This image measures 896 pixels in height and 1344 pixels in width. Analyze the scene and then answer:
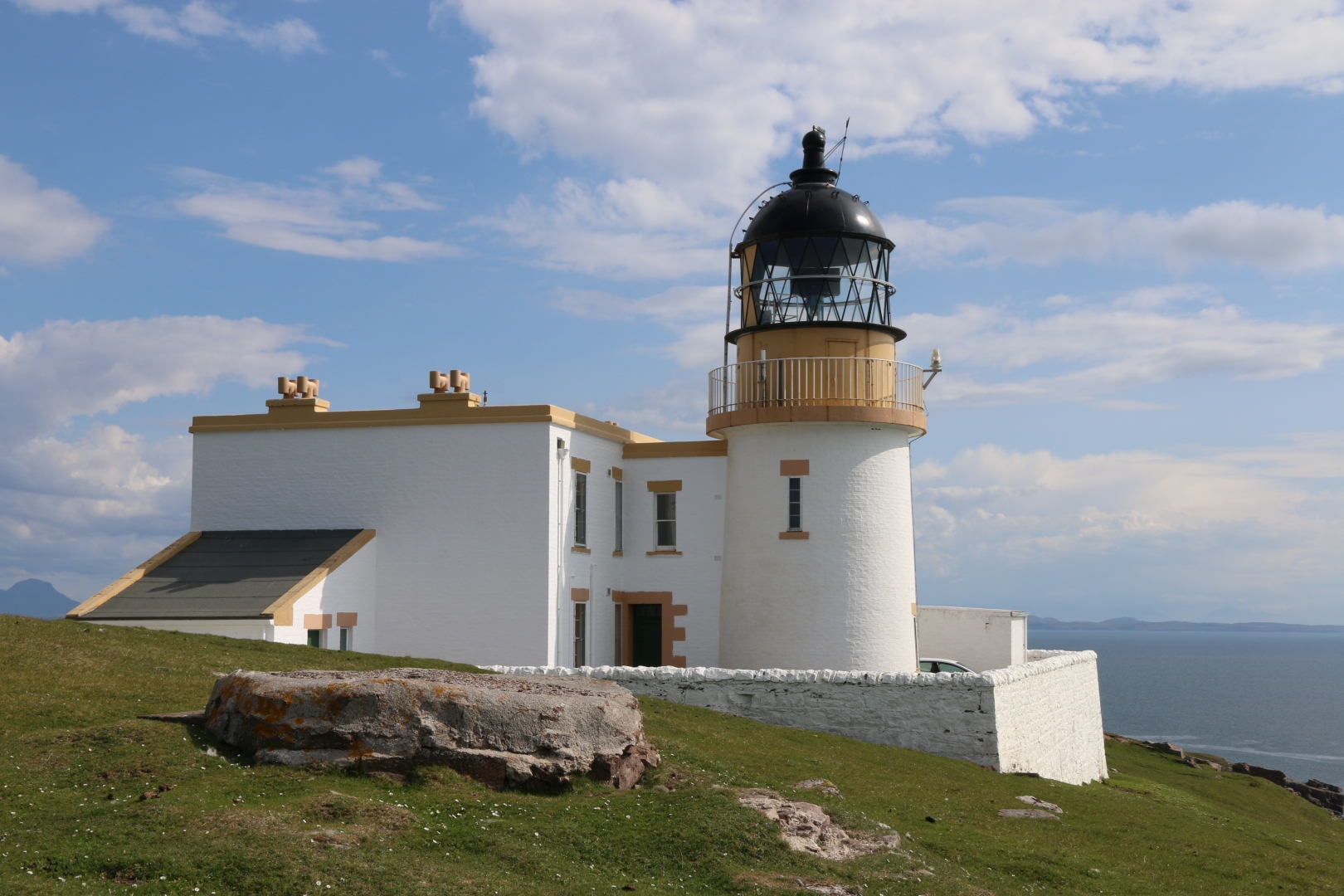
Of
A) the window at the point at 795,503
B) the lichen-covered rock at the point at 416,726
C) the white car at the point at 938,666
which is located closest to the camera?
the lichen-covered rock at the point at 416,726

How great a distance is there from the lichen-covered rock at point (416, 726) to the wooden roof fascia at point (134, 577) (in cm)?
1250

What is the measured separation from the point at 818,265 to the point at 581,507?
6.85 meters

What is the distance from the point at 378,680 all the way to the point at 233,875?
93.5 inches

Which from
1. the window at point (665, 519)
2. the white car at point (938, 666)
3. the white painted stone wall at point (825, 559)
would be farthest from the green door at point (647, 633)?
the white car at point (938, 666)

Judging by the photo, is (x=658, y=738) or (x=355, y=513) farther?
(x=355, y=513)

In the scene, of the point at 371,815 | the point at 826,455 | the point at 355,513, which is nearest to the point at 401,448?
the point at 355,513

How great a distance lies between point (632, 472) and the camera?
25922mm

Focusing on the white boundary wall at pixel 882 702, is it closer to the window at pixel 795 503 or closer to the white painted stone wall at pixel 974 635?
the window at pixel 795 503

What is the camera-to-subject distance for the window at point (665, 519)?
25.4m

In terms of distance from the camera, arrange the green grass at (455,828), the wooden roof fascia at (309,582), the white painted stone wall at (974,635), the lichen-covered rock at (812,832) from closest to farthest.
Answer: the green grass at (455,828) < the lichen-covered rock at (812,832) < the wooden roof fascia at (309,582) < the white painted stone wall at (974,635)

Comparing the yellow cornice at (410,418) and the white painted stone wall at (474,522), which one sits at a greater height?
the yellow cornice at (410,418)

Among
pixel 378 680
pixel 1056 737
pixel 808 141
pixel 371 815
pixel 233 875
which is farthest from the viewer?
pixel 808 141

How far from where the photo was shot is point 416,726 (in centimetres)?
996

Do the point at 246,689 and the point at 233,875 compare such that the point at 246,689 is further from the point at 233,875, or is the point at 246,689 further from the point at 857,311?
the point at 857,311
